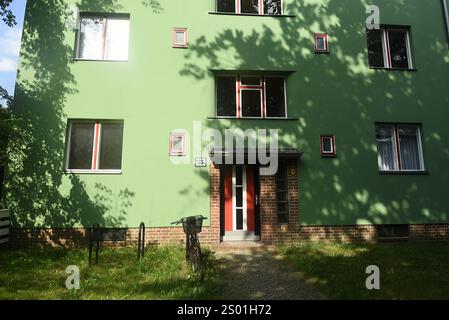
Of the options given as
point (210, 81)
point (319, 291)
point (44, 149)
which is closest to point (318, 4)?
point (210, 81)

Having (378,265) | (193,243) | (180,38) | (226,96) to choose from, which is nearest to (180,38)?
(180,38)

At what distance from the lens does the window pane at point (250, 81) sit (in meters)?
9.28

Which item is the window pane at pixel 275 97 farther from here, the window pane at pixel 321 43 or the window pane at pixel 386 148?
the window pane at pixel 386 148

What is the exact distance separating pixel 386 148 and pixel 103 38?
980cm

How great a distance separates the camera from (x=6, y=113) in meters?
7.73

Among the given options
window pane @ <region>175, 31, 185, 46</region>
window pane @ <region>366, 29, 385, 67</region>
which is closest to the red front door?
window pane @ <region>175, 31, 185, 46</region>

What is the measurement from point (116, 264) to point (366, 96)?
8.83 m

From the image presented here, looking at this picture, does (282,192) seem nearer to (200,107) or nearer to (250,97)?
(250,97)

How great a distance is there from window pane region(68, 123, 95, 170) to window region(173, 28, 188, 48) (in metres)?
3.61

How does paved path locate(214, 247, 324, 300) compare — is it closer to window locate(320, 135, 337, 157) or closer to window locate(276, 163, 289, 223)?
window locate(276, 163, 289, 223)

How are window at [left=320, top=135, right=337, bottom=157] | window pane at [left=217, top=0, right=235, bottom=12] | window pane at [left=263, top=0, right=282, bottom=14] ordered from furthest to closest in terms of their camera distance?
window pane at [left=263, top=0, right=282, bottom=14] → window pane at [left=217, top=0, right=235, bottom=12] → window at [left=320, top=135, right=337, bottom=157]

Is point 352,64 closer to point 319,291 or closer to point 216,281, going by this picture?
point 319,291

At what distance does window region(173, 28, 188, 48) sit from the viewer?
9.02m

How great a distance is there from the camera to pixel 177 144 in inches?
336
